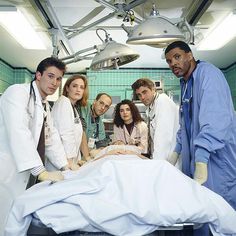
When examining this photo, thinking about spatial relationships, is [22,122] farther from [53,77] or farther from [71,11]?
[71,11]

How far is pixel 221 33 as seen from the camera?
4.23 metres

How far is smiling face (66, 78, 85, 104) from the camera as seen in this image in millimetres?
3002

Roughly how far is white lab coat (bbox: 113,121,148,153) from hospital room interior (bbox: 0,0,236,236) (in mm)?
14

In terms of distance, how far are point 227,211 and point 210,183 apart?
2.29ft

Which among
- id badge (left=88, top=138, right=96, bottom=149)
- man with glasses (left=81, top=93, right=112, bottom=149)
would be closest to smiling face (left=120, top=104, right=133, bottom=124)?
man with glasses (left=81, top=93, right=112, bottom=149)

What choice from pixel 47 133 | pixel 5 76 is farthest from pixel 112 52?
pixel 5 76

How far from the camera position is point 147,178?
1.24 m

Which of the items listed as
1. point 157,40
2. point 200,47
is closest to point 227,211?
point 157,40

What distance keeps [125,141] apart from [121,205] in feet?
8.40

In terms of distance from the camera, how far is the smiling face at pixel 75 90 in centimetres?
300

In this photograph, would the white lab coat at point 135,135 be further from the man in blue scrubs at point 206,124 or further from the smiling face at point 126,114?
the man in blue scrubs at point 206,124

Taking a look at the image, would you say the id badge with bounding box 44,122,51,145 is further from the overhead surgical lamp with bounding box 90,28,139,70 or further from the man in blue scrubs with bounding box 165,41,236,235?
the man in blue scrubs with bounding box 165,41,236,235

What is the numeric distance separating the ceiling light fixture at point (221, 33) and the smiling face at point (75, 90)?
186 cm

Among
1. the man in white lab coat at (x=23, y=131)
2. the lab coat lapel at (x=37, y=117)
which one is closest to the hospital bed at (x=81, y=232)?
the man in white lab coat at (x=23, y=131)
